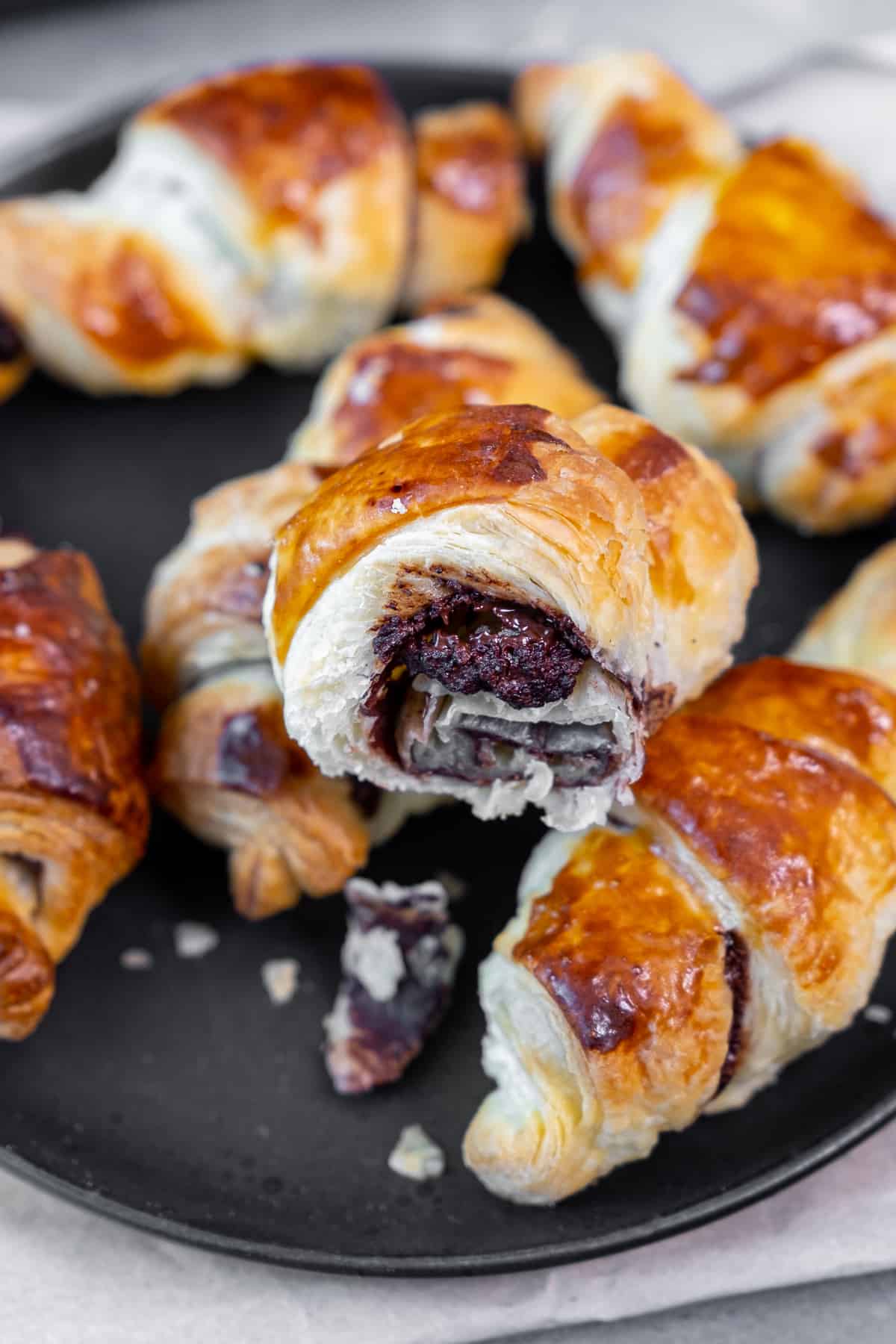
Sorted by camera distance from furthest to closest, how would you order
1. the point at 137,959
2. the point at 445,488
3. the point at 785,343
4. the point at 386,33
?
the point at 386,33 → the point at 785,343 → the point at 137,959 → the point at 445,488

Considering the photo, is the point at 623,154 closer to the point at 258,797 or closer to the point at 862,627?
the point at 862,627

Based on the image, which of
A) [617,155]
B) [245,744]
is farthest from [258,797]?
[617,155]

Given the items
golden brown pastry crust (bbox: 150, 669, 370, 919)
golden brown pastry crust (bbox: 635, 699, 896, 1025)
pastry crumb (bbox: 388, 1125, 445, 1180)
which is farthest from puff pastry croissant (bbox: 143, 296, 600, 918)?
golden brown pastry crust (bbox: 635, 699, 896, 1025)

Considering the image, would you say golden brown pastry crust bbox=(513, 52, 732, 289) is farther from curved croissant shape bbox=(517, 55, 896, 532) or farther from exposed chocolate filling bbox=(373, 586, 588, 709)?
exposed chocolate filling bbox=(373, 586, 588, 709)

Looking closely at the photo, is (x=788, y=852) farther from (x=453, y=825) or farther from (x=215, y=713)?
(x=215, y=713)

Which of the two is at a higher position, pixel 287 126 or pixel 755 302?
pixel 287 126

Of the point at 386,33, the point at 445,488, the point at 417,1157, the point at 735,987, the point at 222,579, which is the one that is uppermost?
the point at 445,488

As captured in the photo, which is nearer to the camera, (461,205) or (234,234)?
(234,234)
